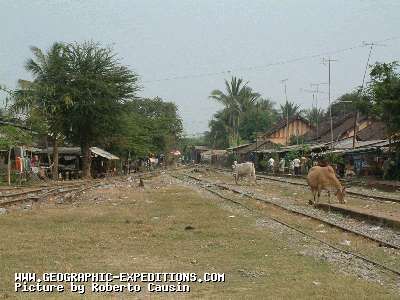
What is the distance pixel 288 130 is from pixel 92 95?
4497cm

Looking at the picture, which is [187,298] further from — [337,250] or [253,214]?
[253,214]

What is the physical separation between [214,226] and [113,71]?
133ft

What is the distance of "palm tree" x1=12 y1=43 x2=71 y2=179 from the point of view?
151 ft

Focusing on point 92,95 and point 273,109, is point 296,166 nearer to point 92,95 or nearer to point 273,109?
point 92,95

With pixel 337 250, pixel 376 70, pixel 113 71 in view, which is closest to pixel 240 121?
pixel 113 71

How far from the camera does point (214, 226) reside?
575 inches

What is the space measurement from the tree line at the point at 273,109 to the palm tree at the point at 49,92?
23031 millimetres

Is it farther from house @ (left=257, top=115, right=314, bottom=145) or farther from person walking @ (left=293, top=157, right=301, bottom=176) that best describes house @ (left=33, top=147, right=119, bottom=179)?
house @ (left=257, top=115, right=314, bottom=145)

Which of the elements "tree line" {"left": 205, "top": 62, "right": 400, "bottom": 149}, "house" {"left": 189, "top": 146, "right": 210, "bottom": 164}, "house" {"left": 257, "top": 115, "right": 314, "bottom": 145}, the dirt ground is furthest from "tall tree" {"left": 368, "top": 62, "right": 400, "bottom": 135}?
"house" {"left": 189, "top": 146, "right": 210, "bottom": 164}

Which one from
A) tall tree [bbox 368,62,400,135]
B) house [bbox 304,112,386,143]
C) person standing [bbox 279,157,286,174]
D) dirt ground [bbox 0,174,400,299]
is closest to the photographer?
dirt ground [bbox 0,174,400,299]

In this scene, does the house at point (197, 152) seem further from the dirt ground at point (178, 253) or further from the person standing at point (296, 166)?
the dirt ground at point (178, 253)

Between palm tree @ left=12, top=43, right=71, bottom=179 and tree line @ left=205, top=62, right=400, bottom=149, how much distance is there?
23.0 metres

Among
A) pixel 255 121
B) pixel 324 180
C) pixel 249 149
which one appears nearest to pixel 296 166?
pixel 324 180

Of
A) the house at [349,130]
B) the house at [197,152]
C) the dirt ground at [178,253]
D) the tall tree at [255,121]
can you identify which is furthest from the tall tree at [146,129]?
the dirt ground at [178,253]
